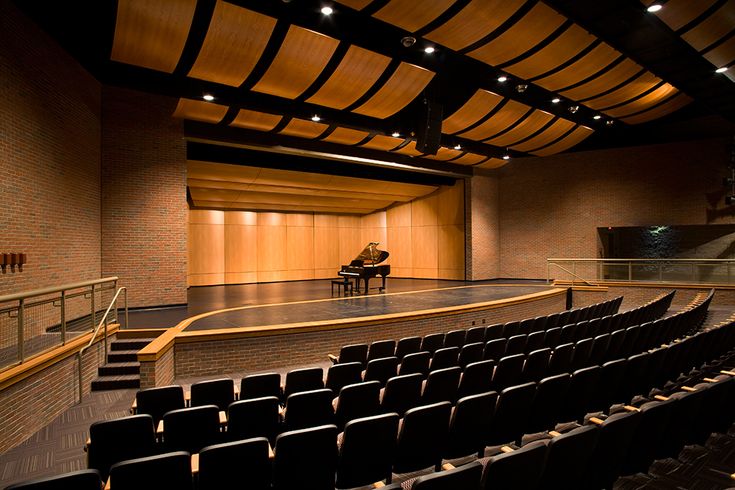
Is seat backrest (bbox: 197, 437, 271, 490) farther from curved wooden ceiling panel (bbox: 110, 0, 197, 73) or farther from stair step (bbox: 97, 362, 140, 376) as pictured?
curved wooden ceiling panel (bbox: 110, 0, 197, 73)

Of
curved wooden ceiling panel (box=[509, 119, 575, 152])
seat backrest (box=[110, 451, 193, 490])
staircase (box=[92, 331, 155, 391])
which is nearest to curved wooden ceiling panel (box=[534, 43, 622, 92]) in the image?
curved wooden ceiling panel (box=[509, 119, 575, 152])

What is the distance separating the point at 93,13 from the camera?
23.0ft

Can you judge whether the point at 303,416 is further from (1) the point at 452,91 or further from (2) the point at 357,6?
(1) the point at 452,91

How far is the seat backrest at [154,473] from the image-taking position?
198cm

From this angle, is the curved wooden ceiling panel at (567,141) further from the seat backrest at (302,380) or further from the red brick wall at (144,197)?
the seat backrest at (302,380)

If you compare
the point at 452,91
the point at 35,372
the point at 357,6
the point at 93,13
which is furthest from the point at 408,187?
the point at 35,372

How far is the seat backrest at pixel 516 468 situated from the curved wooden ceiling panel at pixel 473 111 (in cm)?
1033

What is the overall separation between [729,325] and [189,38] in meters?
9.32

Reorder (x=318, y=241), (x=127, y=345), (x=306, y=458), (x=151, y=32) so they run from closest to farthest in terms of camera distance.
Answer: (x=306, y=458)
(x=127, y=345)
(x=151, y=32)
(x=318, y=241)

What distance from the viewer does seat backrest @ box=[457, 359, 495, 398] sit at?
417 centimetres

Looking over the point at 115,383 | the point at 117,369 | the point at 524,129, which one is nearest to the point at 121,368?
the point at 117,369

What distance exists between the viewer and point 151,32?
700 cm

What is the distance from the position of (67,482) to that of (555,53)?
404 inches

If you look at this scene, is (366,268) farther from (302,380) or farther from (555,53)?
(302,380)
